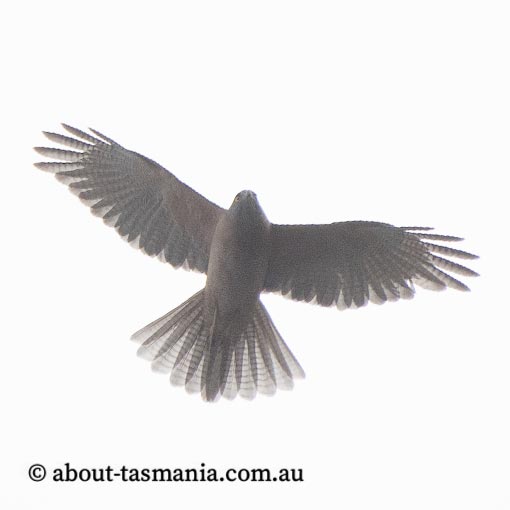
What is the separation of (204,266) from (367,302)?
139cm

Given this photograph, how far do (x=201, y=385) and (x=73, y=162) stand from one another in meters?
2.16

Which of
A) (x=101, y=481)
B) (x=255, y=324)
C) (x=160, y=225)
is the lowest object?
(x=101, y=481)

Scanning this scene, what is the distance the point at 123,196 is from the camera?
9570mm

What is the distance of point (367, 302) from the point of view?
31.2ft

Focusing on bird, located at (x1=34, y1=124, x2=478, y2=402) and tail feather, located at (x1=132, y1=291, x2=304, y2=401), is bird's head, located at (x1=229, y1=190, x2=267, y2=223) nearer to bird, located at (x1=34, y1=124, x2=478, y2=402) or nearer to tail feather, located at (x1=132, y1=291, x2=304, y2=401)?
bird, located at (x1=34, y1=124, x2=478, y2=402)

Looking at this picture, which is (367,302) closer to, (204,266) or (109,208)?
(204,266)

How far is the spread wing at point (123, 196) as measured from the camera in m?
9.52

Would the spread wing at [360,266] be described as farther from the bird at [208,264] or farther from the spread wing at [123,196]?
the spread wing at [123,196]

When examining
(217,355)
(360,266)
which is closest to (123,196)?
(217,355)

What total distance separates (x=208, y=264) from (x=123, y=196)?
0.96 metres

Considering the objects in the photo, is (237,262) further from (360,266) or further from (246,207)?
(360,266)

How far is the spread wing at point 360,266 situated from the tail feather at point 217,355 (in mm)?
413

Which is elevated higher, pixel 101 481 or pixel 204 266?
pixel 204 266

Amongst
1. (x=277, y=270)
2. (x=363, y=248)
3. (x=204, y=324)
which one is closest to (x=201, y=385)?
(x=204, y=324)
